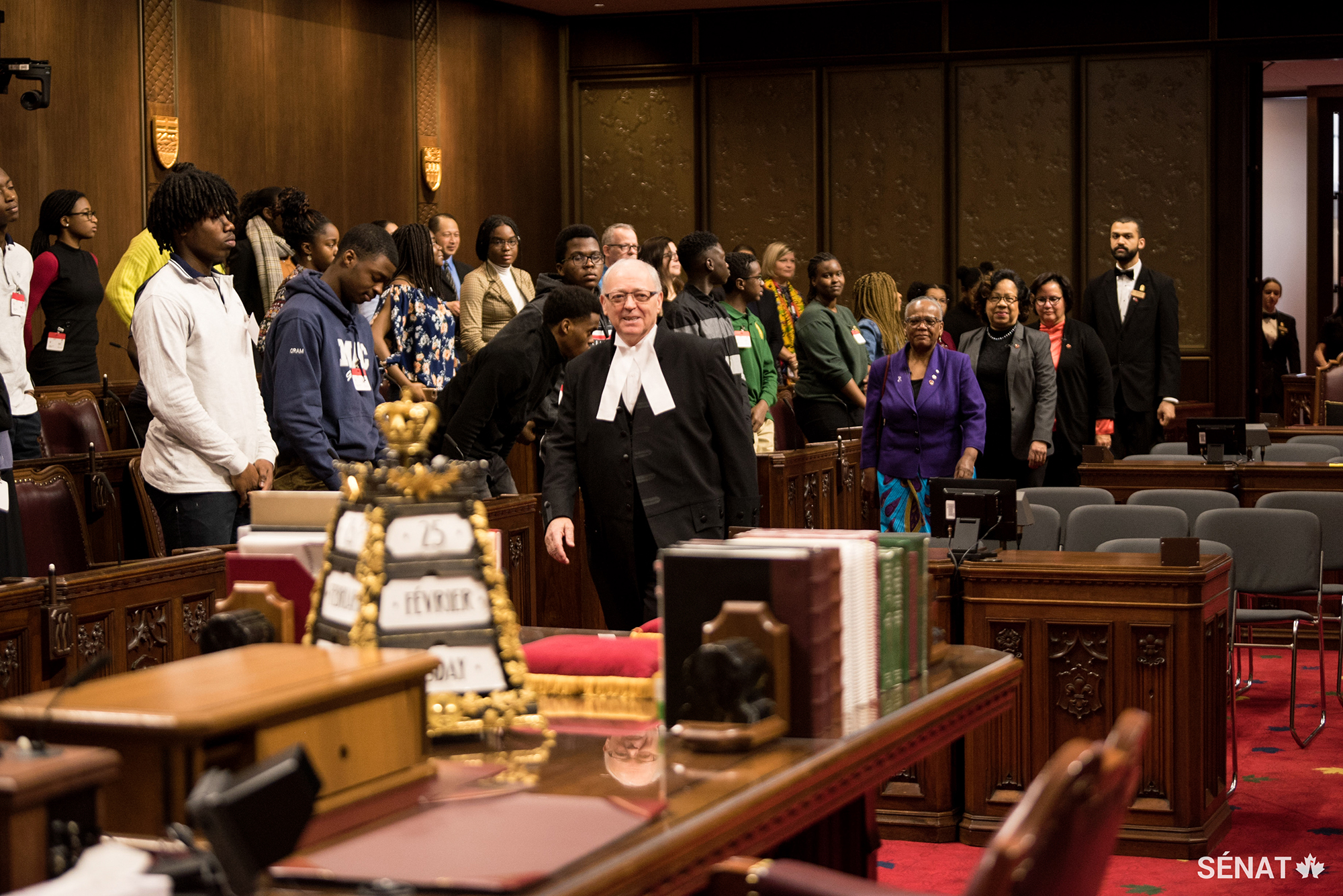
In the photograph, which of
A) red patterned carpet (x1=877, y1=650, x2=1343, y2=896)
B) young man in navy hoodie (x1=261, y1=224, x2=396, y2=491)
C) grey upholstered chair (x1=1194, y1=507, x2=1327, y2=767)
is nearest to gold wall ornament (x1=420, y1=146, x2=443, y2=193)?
young man in navy hoodie (x1=261, y1=224, x2=396, y2=491)

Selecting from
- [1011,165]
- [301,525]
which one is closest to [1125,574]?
[301,525]

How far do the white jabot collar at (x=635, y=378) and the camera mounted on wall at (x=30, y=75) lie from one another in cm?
418

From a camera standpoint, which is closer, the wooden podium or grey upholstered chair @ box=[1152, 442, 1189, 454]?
the wooden podium

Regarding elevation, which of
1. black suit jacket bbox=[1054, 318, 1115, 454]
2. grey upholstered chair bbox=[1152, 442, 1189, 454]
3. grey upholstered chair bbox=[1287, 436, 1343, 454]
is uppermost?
black suit jacket bbox=[1054, 318, 1115, 454]

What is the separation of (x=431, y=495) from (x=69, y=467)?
373 centimetres

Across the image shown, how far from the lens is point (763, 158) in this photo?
41.3 ft

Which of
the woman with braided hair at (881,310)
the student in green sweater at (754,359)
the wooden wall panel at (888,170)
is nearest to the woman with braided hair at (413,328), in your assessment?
the student in green sweater at (754,359)

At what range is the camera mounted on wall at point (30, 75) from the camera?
23.2ft

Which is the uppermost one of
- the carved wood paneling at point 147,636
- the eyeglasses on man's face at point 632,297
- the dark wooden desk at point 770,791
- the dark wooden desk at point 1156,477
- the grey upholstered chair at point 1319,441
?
the eyeglasses on man's face at point 632,297

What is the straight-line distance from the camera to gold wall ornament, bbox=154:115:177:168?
8695 mm

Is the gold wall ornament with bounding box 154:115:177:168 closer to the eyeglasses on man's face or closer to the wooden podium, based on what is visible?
the eyeglasses on man's face

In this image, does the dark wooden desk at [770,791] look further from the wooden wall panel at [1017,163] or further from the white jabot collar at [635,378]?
the wooden wall panel at [1017,163]

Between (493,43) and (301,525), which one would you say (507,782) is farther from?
(493,43)

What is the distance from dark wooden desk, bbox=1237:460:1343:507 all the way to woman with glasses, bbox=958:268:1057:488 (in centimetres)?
86
